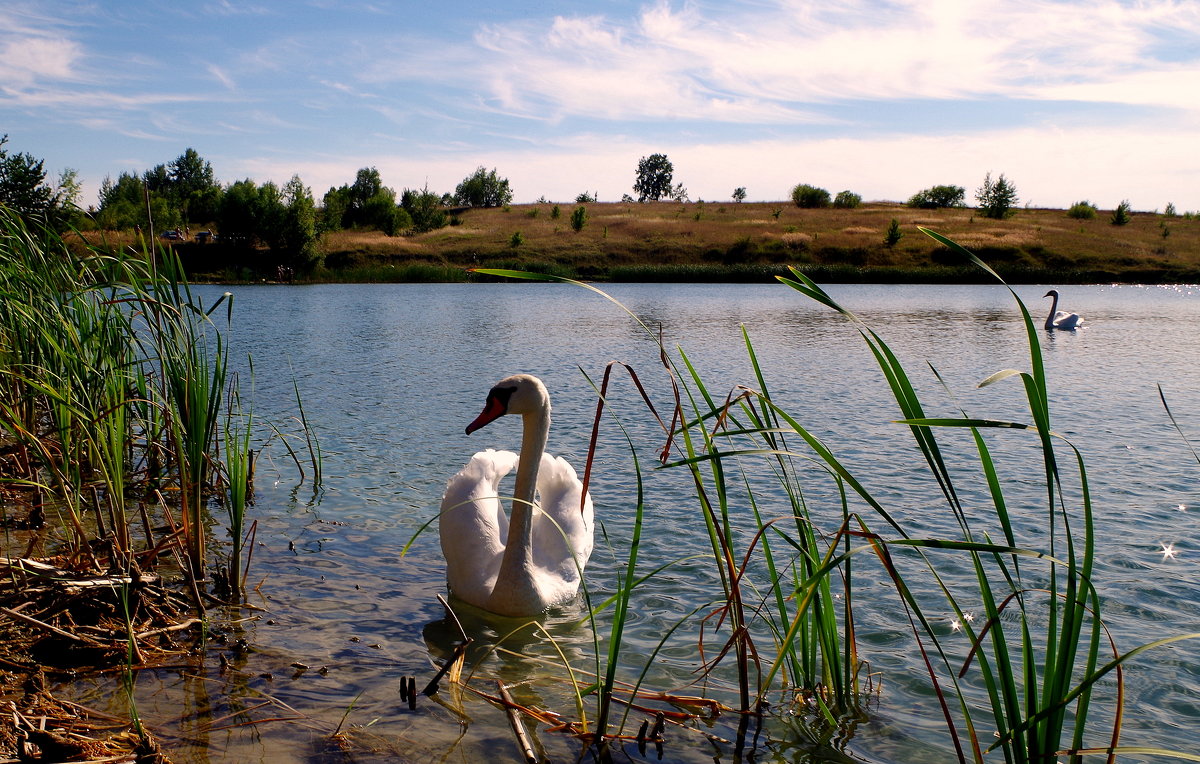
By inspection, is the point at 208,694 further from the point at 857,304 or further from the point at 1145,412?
the point at 857,304

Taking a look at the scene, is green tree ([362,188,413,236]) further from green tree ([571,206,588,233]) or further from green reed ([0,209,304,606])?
green reed ([0,209,304,606])

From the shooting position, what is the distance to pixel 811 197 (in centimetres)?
Result: 7481

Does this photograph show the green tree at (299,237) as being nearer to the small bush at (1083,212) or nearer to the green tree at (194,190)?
the green tree at (194,190)

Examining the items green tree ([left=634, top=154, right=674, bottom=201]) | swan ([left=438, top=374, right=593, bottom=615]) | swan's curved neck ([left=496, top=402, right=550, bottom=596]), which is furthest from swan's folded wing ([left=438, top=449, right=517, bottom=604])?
green tree ([left=634, top=154, right=674, bottom=201])

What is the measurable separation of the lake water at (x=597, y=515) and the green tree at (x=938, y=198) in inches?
2448

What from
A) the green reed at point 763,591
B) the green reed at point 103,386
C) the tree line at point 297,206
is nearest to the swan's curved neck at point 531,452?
the green reed at point 763,591

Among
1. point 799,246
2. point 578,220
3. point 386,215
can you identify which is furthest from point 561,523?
point 386,215

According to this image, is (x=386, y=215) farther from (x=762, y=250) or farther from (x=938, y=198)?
(x=938, y=198)

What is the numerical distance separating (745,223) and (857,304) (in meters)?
34.6

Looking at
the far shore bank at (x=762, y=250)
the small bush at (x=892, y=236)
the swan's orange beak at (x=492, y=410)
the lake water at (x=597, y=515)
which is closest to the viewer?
the lake water at (x=597, y=515)

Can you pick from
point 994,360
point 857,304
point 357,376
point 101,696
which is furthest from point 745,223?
point 101,696

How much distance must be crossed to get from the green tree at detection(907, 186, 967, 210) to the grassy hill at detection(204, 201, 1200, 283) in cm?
631

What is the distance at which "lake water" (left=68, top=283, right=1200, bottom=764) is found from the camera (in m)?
3.14

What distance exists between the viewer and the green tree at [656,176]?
342ft
